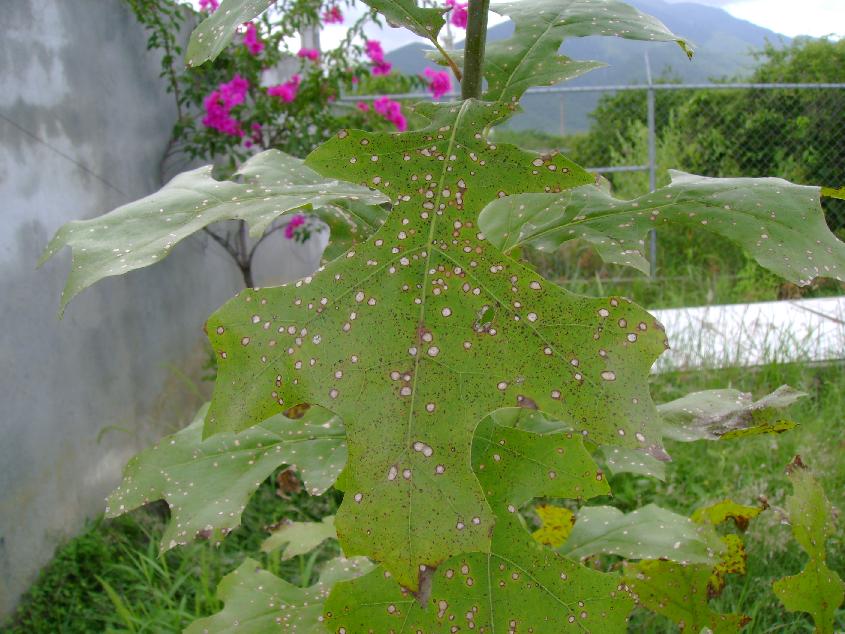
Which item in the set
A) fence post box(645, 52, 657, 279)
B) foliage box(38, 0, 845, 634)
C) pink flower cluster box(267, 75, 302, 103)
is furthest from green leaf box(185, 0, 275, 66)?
fence post box(645, 52, 657, 279)

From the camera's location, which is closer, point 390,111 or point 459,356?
point 459,356

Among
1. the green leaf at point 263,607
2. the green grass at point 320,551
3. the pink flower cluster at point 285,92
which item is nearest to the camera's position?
the green leaf at point 263,607

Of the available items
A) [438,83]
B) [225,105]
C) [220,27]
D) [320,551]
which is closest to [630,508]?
[320,551]

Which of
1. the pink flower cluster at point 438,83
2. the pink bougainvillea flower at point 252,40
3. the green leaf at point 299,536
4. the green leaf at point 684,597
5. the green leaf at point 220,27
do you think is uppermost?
the pink bougainvillea flower at point 252,40

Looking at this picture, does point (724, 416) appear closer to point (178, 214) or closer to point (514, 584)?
point (514, 584)

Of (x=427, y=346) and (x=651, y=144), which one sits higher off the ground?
(x=427, y=346)

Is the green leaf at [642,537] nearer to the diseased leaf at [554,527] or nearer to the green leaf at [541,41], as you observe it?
the diseased leaf at [554,527]

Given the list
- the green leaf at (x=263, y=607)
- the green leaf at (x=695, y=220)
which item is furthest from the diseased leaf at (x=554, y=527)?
the green leaf at (x=695, y=220)
